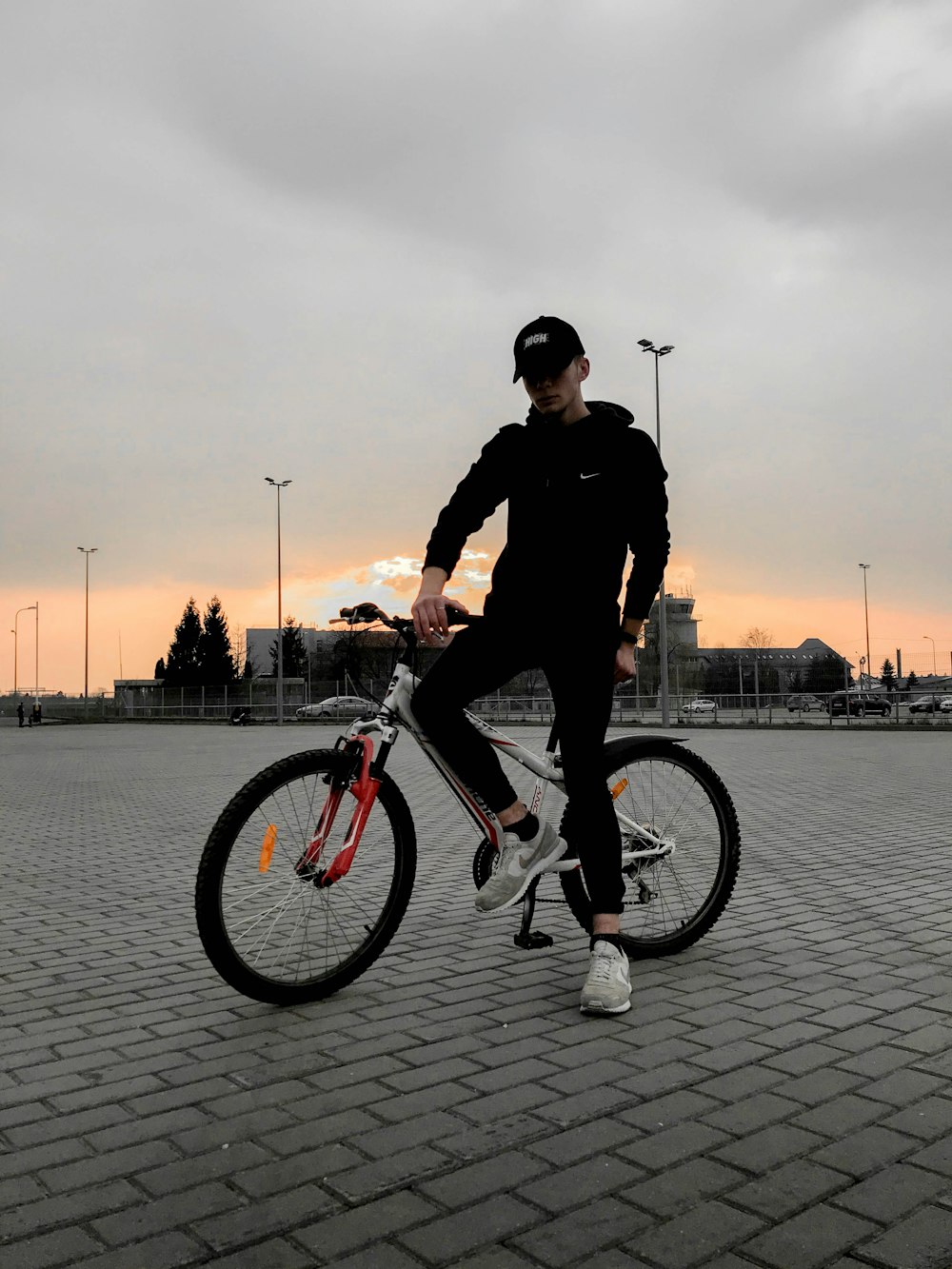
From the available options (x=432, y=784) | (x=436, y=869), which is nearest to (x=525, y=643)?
(x=436, y=869)

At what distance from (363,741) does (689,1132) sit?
5.15 feet

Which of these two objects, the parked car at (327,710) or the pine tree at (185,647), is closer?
the parked car at (327,710)

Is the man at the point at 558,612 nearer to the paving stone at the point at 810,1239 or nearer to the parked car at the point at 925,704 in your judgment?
the paving stone at the point at 810,1239

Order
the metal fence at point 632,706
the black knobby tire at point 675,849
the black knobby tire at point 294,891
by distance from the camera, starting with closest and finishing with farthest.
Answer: the black knobby tire at point 294,891 < the black knobby tire at point 675,849 < the metal fence at point 632,706

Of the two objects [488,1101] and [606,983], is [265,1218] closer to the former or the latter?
[488,1101]

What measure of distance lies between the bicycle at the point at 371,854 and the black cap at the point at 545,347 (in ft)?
2.99

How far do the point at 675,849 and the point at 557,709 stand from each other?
83cm

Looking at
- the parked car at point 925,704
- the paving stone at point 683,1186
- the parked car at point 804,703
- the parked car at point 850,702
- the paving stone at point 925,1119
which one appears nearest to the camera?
the paving stone at point 683,1186

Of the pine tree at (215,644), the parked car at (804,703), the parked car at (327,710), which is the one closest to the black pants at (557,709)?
the parked car at (804,703)

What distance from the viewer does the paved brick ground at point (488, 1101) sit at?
2023 millimetres

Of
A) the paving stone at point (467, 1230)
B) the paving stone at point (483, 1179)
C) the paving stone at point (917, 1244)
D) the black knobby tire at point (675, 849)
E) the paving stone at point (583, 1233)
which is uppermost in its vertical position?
the black knobby tire at point (675, 849)

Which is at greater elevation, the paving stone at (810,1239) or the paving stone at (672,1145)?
the paving stone at (672,1145)

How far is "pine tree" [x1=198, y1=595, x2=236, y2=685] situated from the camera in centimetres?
9200

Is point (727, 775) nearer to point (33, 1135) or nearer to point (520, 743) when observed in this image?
point (520, 743)
